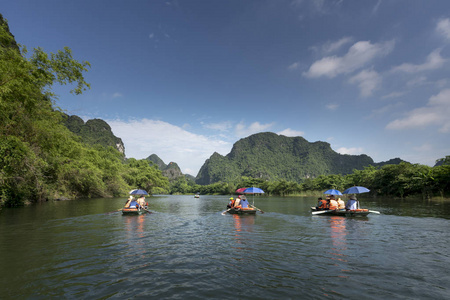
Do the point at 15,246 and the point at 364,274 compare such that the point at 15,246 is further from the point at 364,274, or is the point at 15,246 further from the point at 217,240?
the point at 364,274

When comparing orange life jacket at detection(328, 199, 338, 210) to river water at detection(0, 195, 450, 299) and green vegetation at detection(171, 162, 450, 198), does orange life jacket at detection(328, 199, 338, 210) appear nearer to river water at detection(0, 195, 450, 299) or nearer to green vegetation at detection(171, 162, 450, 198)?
river water at detection(0, 195, 450, 299)

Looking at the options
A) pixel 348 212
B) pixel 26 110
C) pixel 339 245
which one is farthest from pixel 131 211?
pixel 348 212

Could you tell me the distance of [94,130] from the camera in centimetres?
15425

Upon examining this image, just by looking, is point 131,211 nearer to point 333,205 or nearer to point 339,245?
point 339,245

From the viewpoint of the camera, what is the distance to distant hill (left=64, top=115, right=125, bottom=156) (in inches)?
5453

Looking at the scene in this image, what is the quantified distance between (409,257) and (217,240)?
6.51m

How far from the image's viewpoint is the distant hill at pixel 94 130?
138500 mm

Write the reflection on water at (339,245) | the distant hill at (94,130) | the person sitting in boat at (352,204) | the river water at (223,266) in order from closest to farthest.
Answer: the river water at (223,266) < the reflection on water at (339,245) < the person sitting in boat at (352,204) < the distant hill at (94,130)

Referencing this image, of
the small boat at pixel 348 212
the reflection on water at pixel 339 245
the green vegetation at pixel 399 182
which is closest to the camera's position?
the reflection on water at pixel 339 245

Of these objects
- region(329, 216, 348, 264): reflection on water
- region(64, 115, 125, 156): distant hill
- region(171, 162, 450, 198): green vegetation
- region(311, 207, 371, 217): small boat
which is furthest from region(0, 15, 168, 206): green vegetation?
region(64, 115, 125, 156): distant hill

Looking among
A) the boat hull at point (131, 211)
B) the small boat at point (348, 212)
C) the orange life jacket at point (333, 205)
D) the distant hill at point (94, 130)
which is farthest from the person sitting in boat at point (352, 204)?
the distant hill at point (94, 130)

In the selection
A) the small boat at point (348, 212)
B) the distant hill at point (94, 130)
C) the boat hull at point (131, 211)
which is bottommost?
the boat hull at point (131, 211)

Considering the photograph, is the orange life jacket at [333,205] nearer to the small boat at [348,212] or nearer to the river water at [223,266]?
the small boat at [348,212]

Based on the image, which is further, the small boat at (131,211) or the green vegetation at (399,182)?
the green vegetation at (399,182)
